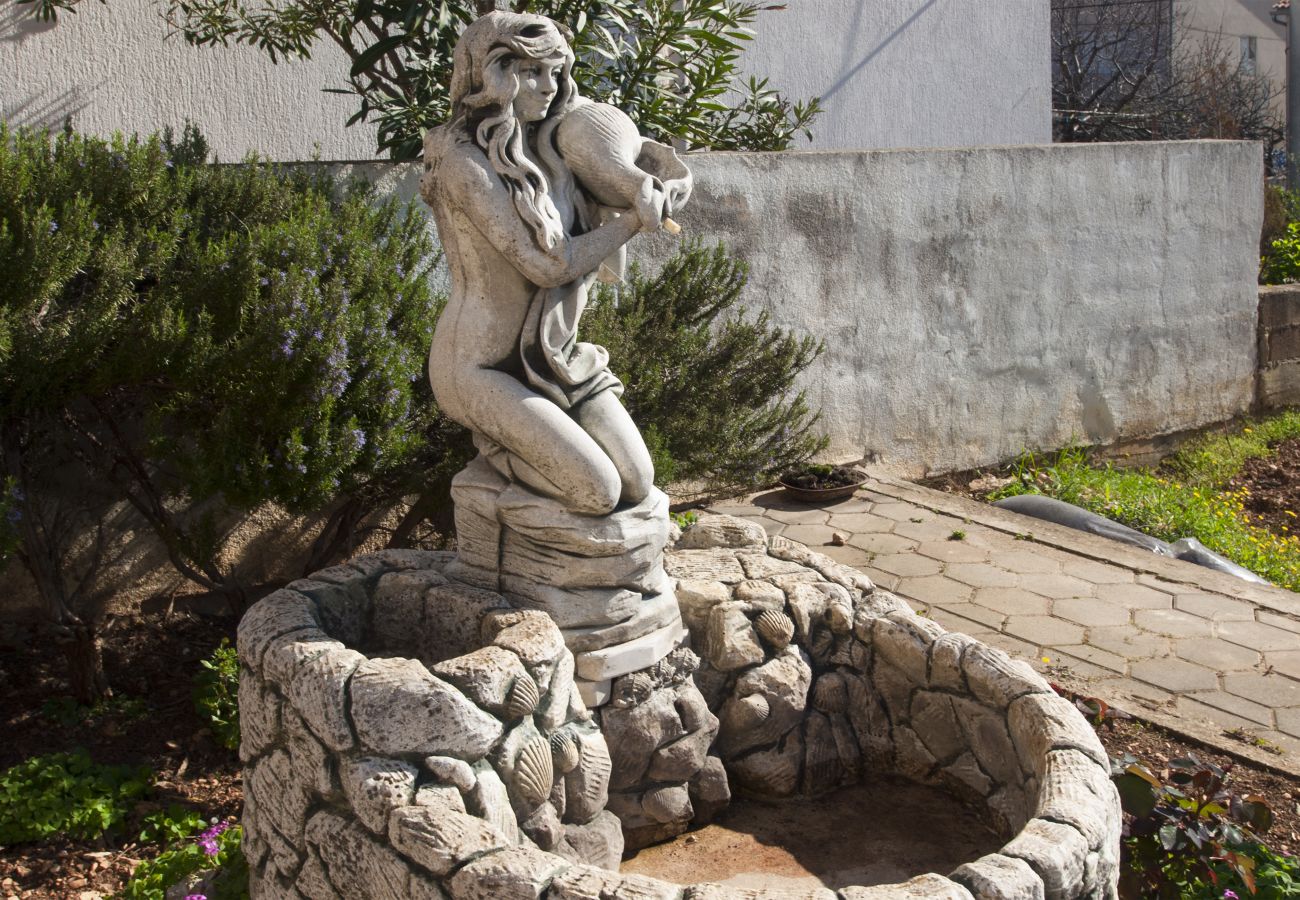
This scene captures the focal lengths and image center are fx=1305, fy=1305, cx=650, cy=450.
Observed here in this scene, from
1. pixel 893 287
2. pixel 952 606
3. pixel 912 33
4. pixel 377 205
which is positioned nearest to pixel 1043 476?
pixel 893 287

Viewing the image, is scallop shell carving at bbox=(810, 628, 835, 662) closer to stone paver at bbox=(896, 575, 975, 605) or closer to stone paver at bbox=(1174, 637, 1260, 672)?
stone paver at bbox=(896, 575, 975, 605)

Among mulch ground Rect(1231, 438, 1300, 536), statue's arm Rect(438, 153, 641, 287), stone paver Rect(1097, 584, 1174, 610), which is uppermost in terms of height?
statue's arm Rect(438, 153, 641, 287)

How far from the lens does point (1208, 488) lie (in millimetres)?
9133

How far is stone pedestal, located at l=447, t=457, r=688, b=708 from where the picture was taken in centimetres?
377

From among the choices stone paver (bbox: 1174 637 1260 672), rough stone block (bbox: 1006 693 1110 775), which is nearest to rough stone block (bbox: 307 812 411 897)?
rough stone block (bbox: 1006 693 1110 775)

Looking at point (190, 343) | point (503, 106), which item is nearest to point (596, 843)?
point (503, 106)

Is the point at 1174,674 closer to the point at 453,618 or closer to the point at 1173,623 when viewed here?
the point at 1173,623

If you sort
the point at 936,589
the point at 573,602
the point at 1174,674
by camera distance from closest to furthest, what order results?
the point at 573,602
the point at 1174,674
the point at 936,589

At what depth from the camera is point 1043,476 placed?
8773mm

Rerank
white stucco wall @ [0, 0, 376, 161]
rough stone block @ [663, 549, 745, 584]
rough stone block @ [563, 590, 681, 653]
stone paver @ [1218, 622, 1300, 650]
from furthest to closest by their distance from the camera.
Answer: white stucco wall @ [0, 0, 376, 161] → stone paver @ [1218, 622, 1300, 650] → rough stone block @ [663, 549, 745, 584] → rough stone block @ [563, 590, 681, 653]

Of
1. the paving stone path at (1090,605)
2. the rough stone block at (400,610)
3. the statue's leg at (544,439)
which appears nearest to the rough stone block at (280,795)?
the rough stone block at (400,610)

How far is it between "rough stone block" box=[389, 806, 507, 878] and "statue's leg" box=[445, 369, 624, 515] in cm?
105

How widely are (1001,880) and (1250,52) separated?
63.2 ft

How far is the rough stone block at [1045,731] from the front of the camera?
138 inches
